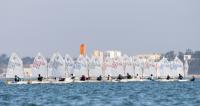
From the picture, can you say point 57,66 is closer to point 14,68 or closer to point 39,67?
point 39,67

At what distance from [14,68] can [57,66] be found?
13.8 metres

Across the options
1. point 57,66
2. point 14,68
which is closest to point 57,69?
point 57,66

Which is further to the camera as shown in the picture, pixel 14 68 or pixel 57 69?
pixel 57 69

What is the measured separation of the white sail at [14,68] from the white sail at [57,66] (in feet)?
27.7

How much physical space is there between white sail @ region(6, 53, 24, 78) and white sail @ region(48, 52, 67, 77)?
8.44m

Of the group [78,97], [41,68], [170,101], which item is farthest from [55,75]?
[170,101]

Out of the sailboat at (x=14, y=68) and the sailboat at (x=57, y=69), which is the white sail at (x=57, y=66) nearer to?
the sailboat at (x=57, y=69)

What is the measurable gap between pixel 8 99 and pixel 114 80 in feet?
281

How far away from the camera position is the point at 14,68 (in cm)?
18138

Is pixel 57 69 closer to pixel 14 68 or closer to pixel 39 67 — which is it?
pixel 39 67

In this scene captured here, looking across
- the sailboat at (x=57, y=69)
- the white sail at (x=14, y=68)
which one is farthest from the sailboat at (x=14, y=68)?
the sailboat at (x=57, y=69)

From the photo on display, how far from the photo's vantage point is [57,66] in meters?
193

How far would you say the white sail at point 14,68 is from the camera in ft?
592

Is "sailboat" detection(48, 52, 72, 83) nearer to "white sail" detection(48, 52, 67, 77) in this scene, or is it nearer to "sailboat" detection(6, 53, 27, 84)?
"white sail" detection(48, 52, 67, 77)
